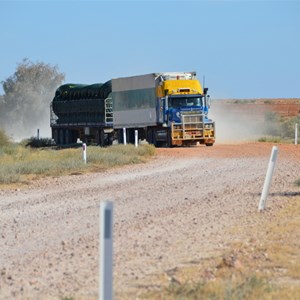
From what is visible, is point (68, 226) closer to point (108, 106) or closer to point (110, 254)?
point (110, 254)

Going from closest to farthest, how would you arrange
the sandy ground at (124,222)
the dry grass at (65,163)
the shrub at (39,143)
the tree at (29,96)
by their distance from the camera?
the sandy ground at (124,222) < the dry grass at (65,163) < the shrub at (39,143) < the tree at (29,96)

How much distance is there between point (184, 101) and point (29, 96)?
61.0m

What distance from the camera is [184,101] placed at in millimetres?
46000

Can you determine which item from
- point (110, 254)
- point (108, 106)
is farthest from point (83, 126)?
point (110, 254)

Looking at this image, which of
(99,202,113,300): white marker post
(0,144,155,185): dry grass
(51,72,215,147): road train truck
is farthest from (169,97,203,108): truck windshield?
(99,202,113,300): white marker post

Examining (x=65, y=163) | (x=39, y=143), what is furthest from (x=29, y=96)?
(x=65, y=163)

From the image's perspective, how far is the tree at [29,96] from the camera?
10338 centimetres

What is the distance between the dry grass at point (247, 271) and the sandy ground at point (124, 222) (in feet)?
0.97

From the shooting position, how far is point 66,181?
25.9 m

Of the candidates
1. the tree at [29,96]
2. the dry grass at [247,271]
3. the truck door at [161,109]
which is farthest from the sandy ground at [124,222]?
the tree at [29,96]

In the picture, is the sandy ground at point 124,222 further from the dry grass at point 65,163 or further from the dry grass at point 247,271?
the dry grass at point 65,163

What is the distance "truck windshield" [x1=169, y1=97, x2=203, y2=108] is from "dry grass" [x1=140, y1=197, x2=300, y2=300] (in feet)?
103

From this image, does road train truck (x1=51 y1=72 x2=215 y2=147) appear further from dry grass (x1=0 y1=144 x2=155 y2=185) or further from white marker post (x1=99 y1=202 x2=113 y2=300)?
white marker post (x1=99 y1=202 x2=113 y2=300)

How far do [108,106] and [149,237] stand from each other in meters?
38.6
